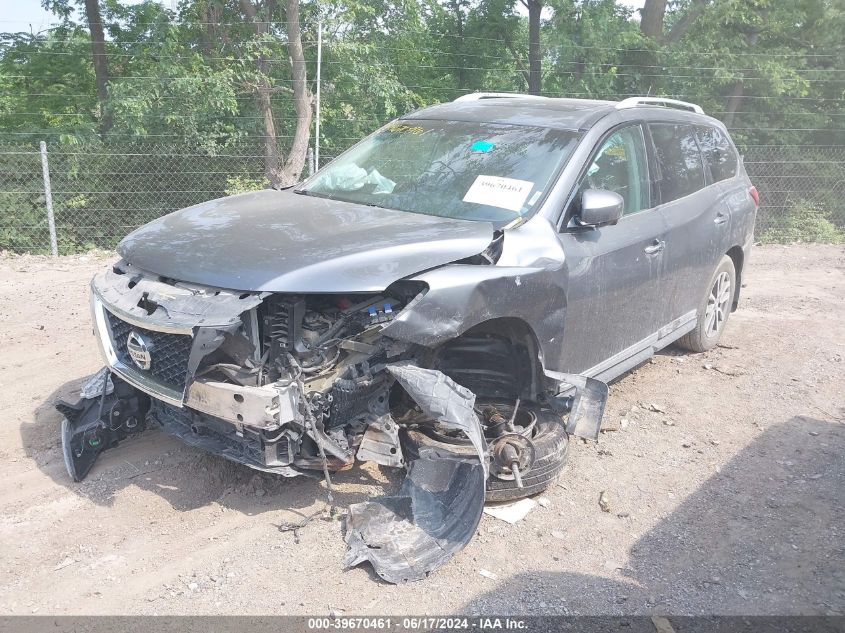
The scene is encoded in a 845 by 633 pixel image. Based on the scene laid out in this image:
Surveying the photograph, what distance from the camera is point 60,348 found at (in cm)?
634

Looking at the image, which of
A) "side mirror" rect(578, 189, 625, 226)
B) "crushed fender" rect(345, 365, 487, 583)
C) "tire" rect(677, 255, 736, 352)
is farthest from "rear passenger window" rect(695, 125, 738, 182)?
"crushed fender" rect(345, 365, 487, 583)

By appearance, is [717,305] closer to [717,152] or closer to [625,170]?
[717,152]

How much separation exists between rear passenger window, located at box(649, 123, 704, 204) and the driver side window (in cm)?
23

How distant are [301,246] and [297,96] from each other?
9.78 meters

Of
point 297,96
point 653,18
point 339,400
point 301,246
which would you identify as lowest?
point 339,400

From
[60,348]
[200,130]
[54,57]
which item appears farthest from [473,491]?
[54,57]

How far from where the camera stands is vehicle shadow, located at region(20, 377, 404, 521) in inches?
162

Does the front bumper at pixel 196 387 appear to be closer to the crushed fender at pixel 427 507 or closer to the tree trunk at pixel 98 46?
the crushed fender at pixel 427 507

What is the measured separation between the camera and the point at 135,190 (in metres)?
12.1

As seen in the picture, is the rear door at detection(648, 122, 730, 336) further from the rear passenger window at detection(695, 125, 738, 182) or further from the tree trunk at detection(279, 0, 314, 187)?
the tree trunk at detection(279, 0, 314, 187)

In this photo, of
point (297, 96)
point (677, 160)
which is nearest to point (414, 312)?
point (677, 160)

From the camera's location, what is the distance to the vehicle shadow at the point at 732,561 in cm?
343

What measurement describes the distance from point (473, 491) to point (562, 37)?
14.2 m

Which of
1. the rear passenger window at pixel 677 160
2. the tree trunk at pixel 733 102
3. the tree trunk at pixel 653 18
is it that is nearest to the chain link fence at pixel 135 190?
the tree trunk at pixel 733 102
